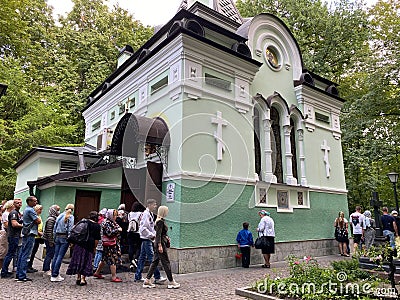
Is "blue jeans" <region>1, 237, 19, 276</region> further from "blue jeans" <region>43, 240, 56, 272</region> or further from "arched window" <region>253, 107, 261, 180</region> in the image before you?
"arched window" <region>253, 107, 261, 180</region>

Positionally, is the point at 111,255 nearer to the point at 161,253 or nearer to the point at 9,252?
the point at 161,253

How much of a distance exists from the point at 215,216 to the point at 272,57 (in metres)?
7.41

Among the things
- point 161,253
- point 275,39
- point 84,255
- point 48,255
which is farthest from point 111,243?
point 275,39

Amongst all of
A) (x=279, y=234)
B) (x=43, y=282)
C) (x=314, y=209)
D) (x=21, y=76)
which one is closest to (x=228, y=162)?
(x=279, y=234)

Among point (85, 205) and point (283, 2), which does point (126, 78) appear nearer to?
point (85, 205)

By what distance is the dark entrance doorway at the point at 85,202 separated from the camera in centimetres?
1105

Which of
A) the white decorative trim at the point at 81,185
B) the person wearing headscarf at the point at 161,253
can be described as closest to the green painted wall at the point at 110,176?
the white decorative trim at the point at 81,185

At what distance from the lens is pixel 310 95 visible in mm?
13641

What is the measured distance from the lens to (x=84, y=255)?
6.51 meters

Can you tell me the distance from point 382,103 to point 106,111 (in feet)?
50.5

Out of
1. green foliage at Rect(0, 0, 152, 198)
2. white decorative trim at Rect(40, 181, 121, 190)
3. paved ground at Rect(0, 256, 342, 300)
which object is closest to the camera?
paved ground at Rect(0, 256, 342, 300)

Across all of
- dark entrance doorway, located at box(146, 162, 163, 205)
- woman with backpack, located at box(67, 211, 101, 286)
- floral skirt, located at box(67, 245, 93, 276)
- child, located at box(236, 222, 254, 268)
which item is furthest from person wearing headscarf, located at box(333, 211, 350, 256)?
floral skirt, located at box(67, 245, 93, 276)

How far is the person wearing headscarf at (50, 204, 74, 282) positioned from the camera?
6863mm

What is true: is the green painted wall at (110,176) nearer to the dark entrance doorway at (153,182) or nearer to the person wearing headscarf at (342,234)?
the dark entrance doorway at (153,182)
